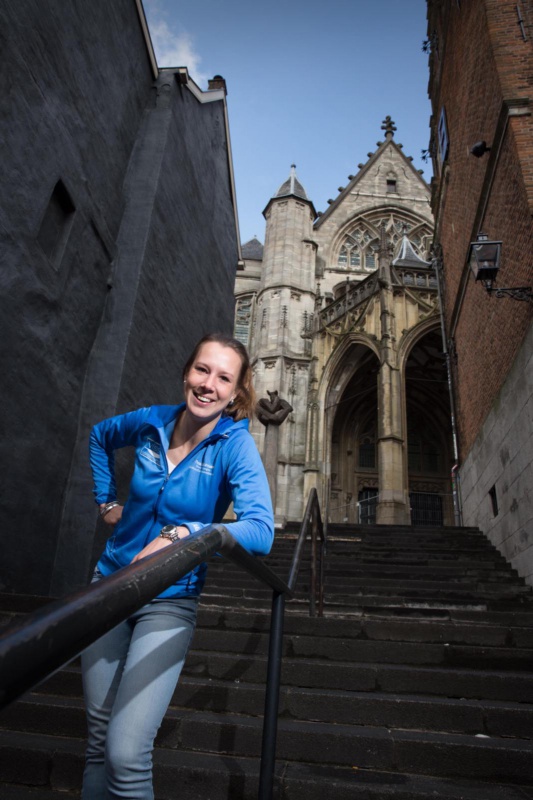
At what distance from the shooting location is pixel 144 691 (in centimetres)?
125

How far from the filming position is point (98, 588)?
0.69m

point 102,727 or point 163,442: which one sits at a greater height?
point 163,442

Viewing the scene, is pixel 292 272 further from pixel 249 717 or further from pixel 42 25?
pixel 249 717

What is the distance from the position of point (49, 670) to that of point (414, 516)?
2128cm

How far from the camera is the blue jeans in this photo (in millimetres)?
1173

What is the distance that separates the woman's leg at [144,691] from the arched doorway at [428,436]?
18.6 m

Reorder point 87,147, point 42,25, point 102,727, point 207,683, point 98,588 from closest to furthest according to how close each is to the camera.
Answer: point 98,588
point 102,727
point 207,683
point 42,25
point 87,147

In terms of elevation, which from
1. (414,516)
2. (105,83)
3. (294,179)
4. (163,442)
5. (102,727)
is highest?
(294,179)

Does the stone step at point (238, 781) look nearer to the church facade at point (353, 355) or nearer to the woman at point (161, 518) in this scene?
the woman at point (161, 518)

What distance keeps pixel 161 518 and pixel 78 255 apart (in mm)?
5009

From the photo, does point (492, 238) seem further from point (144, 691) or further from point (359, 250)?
point (359, 250)

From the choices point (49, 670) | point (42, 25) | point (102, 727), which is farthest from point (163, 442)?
point (42, 25)

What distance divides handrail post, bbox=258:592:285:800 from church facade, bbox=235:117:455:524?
13009 mm

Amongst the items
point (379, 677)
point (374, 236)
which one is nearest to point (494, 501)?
point (379, 677)
